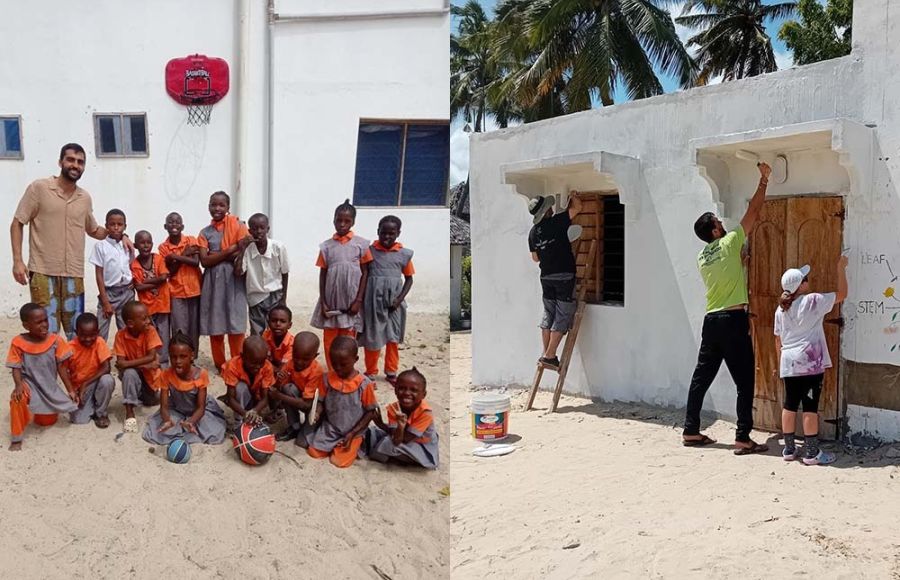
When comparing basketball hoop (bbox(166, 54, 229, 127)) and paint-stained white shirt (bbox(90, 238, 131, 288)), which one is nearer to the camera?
paint-stained white shirt (bbox(90, 238, 131, 288))

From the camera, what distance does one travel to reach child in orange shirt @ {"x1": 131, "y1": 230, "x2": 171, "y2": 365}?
4301 mm

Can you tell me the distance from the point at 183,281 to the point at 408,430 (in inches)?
63.7

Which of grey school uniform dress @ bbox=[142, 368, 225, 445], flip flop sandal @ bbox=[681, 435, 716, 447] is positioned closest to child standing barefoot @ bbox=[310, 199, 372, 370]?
grey school uniform dress @ bbox=[142, 368, 225, 445]

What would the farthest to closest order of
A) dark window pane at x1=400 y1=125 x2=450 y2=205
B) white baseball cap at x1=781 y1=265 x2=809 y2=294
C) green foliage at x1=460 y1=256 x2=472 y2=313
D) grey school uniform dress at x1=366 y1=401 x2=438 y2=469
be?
1. green foliage at x1=460 y1=256 x2=472 y2=313
2. dark window pane at x1=400 y1=125 x2=450 y2=205
3. white baseball cap at x1=781 y1=265 x2=809 y2=294
4. grey school uniform dress at x1=366 y1=401 x2=438 y2=469

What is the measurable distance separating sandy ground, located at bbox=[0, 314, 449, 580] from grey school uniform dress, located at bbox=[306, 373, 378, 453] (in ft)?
0.35

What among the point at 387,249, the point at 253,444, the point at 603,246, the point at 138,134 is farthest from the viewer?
the point at 603,246

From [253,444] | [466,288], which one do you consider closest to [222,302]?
[253,444]

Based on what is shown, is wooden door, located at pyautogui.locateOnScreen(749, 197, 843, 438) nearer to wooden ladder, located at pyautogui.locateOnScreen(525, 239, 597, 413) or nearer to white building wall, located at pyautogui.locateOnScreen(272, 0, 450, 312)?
wooden ladder, located at pyautogui.locateOnScreen(525, 239, 597, 413)

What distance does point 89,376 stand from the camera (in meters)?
3.70

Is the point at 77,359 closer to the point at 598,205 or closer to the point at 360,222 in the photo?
the point at 360,222

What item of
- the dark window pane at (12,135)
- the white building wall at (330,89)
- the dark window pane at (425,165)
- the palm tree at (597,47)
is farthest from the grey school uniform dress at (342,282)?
the palm tree at (597,47)

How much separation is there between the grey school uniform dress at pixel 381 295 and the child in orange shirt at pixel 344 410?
2.67 ft

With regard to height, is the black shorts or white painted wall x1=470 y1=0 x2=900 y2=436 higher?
white painted wall x1=470 y1=0 x2=900 y2=436

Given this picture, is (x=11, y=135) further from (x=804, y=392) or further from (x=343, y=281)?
(x=804, y=392)
